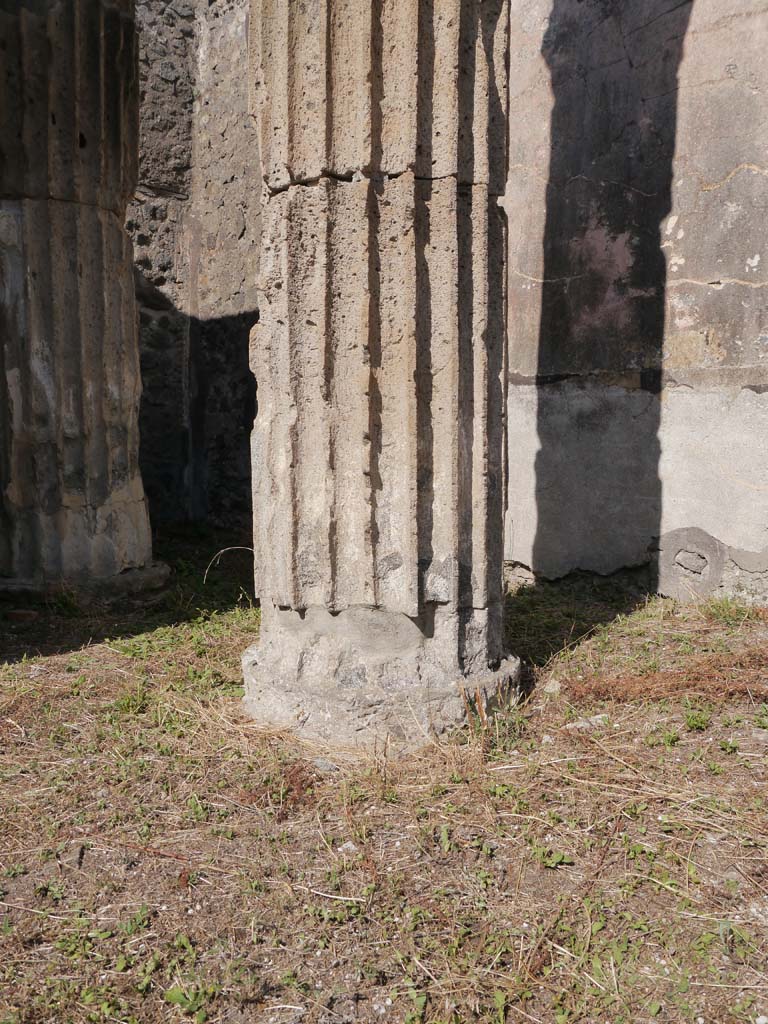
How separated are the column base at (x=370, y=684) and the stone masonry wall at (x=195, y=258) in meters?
4.83

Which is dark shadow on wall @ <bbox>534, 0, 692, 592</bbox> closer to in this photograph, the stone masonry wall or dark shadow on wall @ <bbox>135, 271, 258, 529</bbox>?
the stone masonry wall

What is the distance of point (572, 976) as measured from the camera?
2100 mm

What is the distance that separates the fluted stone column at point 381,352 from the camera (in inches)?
128

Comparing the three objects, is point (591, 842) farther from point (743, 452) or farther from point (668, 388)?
point (668, 388)

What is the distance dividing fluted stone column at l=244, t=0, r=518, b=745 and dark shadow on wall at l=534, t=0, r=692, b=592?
2.04m

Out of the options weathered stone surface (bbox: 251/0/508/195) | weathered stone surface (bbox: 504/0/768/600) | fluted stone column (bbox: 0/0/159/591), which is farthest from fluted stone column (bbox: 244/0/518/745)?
fluted stone column (bbox: 0/0/159/591)

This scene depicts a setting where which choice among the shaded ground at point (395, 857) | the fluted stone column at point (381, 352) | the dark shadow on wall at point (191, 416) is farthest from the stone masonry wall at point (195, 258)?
the fluted stone column at point (381, 352)

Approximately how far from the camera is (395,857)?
8.71 ft

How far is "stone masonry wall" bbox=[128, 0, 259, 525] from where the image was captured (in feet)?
26.9

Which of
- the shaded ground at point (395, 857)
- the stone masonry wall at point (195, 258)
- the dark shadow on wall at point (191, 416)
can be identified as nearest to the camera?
the shaded ground at point (395, 857)

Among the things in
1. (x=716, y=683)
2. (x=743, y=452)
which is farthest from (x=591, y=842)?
(x=743, y=452)

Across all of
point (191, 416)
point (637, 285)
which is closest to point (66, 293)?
point (191, 416)

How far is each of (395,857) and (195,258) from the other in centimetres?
730

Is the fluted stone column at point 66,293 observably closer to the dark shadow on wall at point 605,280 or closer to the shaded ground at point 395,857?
the shaded ground at point 395,857
